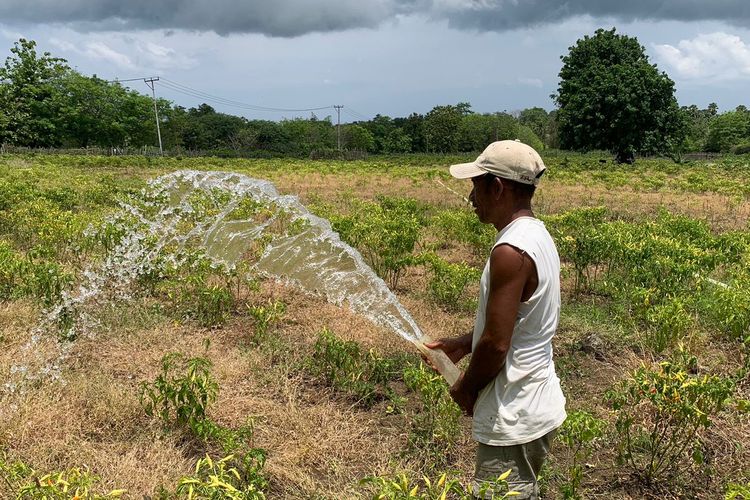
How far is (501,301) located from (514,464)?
659mm

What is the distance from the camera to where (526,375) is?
6.73ft

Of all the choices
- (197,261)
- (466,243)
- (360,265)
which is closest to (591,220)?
(466,243)

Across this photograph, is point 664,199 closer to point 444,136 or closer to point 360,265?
point 360,265

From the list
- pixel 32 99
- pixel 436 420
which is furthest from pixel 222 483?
pixel 32 99

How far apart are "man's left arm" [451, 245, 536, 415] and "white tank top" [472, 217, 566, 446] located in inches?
2.8

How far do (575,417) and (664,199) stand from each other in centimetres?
1470

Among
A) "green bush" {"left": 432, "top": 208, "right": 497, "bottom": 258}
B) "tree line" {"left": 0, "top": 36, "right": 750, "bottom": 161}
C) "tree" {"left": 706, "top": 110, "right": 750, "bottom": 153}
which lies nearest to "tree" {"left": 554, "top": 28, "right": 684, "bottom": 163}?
"tree line" {"left": 0, "top": 36, "right": 750, "bottom": 161}

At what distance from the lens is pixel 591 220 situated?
9977mm

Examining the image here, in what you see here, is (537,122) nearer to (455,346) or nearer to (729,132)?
(729,132)

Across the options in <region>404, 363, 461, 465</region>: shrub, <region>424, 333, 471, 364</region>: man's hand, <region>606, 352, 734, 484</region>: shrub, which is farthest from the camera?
<region>404, 363, 461, 465</region>: shrub

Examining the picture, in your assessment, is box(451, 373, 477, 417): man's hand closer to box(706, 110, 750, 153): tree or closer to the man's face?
the man's face

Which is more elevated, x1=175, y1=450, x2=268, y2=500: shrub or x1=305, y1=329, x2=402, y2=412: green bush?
x1=175, y1=450, x2=268, y2=500: shrub

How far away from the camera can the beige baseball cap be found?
1.95m

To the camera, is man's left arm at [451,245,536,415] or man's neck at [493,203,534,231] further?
man's neck at [493,203,534,231]
